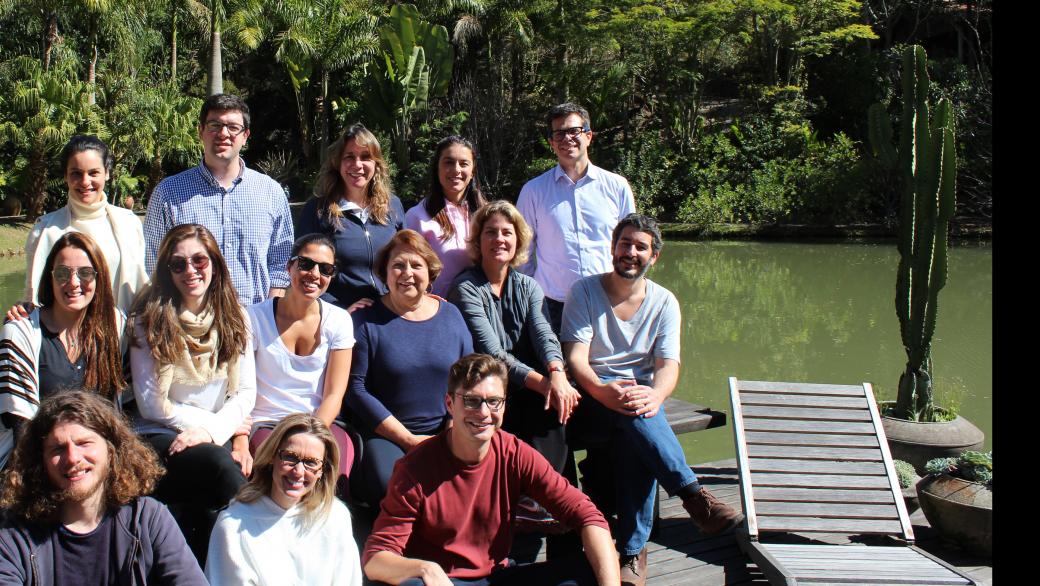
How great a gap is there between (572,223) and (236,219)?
165cm

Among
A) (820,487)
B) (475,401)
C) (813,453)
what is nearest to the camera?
(475,401)

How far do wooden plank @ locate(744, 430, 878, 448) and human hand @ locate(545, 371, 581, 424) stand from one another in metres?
1.01

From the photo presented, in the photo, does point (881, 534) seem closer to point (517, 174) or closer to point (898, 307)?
Answer: point (898, 307)

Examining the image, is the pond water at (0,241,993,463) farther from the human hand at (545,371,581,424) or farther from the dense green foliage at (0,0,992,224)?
the dense green foliage at (0,0,992,224)

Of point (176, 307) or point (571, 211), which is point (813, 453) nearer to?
point (571, 211)

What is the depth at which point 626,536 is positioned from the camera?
12.5 ft

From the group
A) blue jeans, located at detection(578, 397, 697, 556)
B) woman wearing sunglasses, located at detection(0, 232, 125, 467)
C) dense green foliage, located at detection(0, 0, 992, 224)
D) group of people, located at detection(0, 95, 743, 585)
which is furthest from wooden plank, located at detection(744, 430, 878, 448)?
dense green foliage, located at detection(0, 0, 992, 224)

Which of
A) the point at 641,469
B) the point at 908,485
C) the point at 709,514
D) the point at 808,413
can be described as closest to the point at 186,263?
the point at 641,469

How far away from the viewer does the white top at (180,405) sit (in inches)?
135

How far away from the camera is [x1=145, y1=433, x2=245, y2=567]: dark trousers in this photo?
327 centimetres

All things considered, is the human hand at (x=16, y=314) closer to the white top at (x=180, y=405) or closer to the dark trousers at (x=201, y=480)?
the white top at (x=180, y=405)

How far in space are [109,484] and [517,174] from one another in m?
24.8

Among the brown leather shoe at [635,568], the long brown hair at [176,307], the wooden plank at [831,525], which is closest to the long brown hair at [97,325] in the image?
the long brown hair at [176,307]

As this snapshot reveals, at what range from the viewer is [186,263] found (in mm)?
3455
